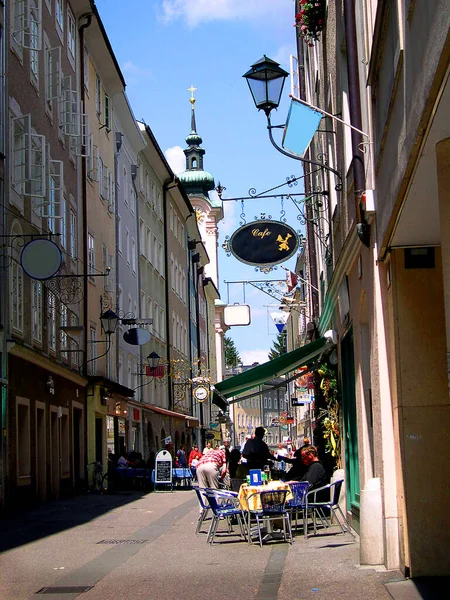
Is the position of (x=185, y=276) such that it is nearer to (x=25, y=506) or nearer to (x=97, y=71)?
(x=97, y=71)

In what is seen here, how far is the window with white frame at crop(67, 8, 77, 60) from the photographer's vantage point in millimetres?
32312

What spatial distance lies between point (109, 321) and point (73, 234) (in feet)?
10.7

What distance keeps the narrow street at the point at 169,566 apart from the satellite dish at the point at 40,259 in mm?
5299

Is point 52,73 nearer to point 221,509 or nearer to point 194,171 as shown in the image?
point 221,509

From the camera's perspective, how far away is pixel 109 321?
3288cm

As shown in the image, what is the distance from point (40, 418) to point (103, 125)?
1393 cm

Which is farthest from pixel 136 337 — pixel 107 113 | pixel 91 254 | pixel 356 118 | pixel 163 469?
pixel 356 118

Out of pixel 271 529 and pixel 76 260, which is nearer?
pixel 271 529

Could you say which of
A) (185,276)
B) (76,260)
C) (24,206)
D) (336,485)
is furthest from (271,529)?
(185,276)

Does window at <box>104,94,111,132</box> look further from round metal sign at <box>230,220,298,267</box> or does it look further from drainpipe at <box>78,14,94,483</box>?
round metal sign at <box>230,220,298,267</box>

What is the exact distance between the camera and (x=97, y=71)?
37.9 m

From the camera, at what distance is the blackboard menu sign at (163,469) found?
1291 inches

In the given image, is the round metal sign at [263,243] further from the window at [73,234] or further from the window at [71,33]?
the window at [71,33]

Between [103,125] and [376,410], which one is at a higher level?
[103,125]
